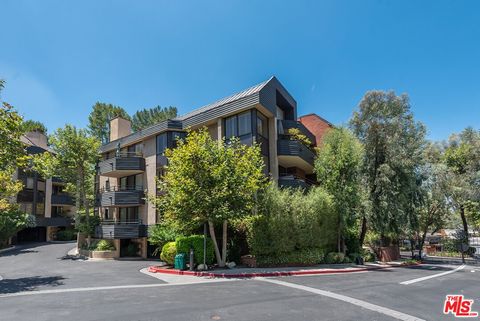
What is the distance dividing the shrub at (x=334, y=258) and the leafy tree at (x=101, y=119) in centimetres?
4421

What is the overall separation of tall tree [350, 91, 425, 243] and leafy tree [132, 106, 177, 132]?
37.9 m

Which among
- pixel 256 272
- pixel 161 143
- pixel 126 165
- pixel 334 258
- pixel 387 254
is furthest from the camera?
pixel 126 165

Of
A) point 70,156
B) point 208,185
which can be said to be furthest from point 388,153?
point 70,156

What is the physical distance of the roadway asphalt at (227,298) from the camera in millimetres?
8828

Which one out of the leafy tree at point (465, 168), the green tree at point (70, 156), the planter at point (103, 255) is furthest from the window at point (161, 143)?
the leafy tree at point (465, 168)

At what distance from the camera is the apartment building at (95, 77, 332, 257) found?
23.1 m

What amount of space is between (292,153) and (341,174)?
12.7 ft

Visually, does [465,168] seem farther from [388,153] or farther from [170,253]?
[170,253]

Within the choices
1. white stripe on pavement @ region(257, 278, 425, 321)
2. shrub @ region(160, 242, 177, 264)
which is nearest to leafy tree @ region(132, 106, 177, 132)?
shrub @ region(160, 242, 177, 264)

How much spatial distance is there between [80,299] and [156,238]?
37.5 ft

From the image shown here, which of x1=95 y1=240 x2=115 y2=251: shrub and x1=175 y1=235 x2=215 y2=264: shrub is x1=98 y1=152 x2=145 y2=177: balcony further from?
x1=175 y1=235 x2=215 y2=264: shrub

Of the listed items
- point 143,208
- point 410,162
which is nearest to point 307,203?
point 410,162

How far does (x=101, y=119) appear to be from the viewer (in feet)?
175

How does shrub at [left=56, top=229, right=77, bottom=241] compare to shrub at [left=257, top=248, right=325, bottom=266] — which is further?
shrub at [left=56, top=229, right=77, bottom=241]
